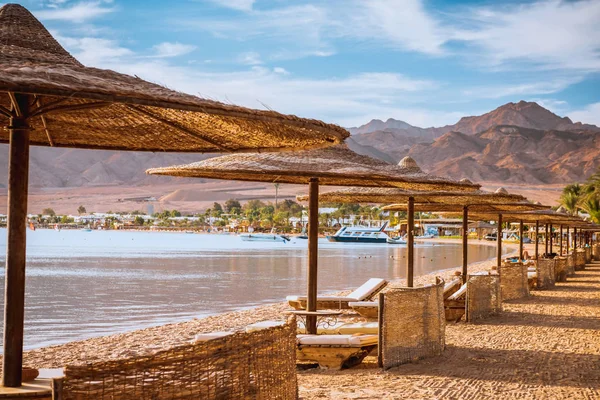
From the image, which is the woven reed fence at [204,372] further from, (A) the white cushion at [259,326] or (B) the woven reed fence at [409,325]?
(B) the woven reed fence at [409,325]

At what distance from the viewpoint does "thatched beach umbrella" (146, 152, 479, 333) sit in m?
7.36

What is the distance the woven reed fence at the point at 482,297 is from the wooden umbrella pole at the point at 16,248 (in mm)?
7471

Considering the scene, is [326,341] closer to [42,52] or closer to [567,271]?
[42,52]

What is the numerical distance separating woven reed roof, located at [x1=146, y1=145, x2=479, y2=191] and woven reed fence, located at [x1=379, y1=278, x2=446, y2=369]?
1.25m

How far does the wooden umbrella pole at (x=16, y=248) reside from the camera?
3930 millimetres

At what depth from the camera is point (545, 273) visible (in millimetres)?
16922

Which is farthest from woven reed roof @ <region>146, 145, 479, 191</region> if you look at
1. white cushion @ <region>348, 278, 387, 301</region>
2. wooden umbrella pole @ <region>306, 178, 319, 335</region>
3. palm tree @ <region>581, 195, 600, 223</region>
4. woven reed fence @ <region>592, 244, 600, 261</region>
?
palm tree @ <region>581, 195, 600, 223</region>

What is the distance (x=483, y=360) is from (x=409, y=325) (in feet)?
2.81

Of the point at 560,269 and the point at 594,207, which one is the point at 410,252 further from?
the point at 594,207

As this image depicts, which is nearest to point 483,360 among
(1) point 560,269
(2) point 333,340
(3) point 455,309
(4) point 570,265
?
(2) point 333,340

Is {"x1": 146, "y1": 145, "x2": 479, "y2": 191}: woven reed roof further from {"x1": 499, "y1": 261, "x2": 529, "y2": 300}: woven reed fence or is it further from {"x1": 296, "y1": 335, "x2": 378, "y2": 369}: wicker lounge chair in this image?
{"x1": 499, "y1": 261, "x2": 529, "y2": 300}: woven reed fence

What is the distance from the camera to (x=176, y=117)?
16.1 feet

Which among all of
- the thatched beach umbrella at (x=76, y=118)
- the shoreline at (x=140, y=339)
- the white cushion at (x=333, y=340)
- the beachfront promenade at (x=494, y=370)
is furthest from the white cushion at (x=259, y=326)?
the shoreline at (x=140, y=339)

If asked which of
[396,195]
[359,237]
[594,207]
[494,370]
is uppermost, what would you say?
[594,207]
